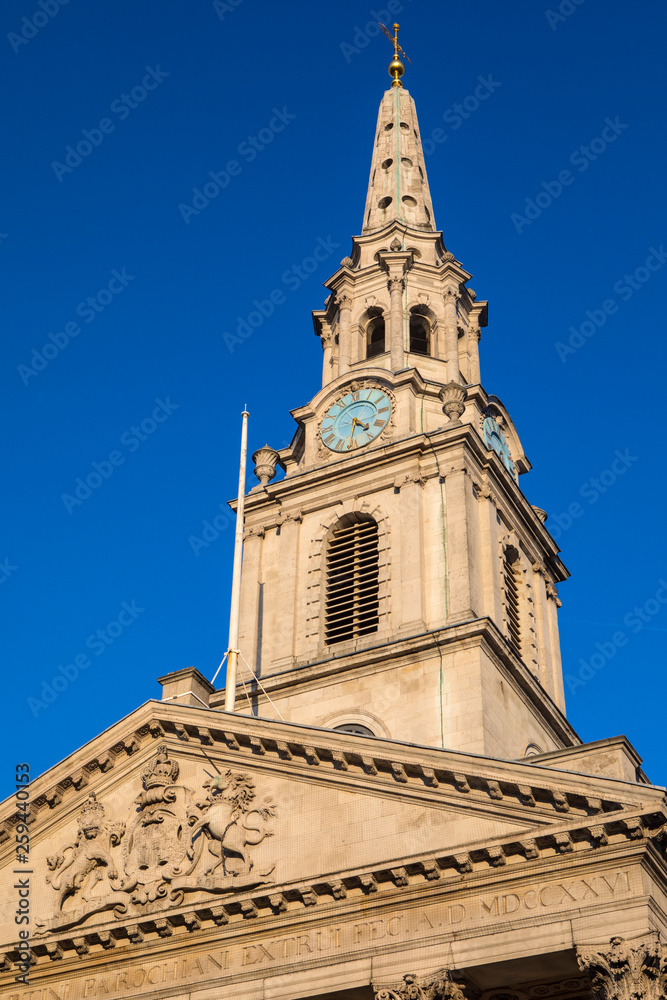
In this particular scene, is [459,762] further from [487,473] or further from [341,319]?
[341,319]

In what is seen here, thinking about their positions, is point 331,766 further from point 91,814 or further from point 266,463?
point 266,463

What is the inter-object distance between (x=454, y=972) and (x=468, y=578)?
16.7 m

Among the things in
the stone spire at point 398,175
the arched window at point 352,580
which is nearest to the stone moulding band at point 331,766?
the arched window at point 352,580

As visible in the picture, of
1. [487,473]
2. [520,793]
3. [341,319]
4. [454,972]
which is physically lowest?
[454,972]

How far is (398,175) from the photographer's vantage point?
57750 millimetres

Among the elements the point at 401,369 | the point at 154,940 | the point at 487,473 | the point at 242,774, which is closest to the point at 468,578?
the point at 487,473

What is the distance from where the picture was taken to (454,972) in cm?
2538

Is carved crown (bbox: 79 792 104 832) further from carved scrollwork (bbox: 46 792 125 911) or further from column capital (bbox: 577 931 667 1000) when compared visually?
column capital (bbox: 577 931 667 1000)

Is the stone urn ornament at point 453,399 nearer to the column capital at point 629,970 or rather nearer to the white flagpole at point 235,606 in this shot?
Answer: the white flagpole at point 235,606

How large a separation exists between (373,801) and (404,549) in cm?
1503

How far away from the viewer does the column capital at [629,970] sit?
23.5 m

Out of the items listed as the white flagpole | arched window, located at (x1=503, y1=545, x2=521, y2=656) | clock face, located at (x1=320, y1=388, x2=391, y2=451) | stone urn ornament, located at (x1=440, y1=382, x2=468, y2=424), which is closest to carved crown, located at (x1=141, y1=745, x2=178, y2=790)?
the white flagpole

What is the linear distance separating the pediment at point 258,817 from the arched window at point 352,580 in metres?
11.4

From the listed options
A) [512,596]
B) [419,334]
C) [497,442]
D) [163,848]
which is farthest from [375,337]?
[163,848]
